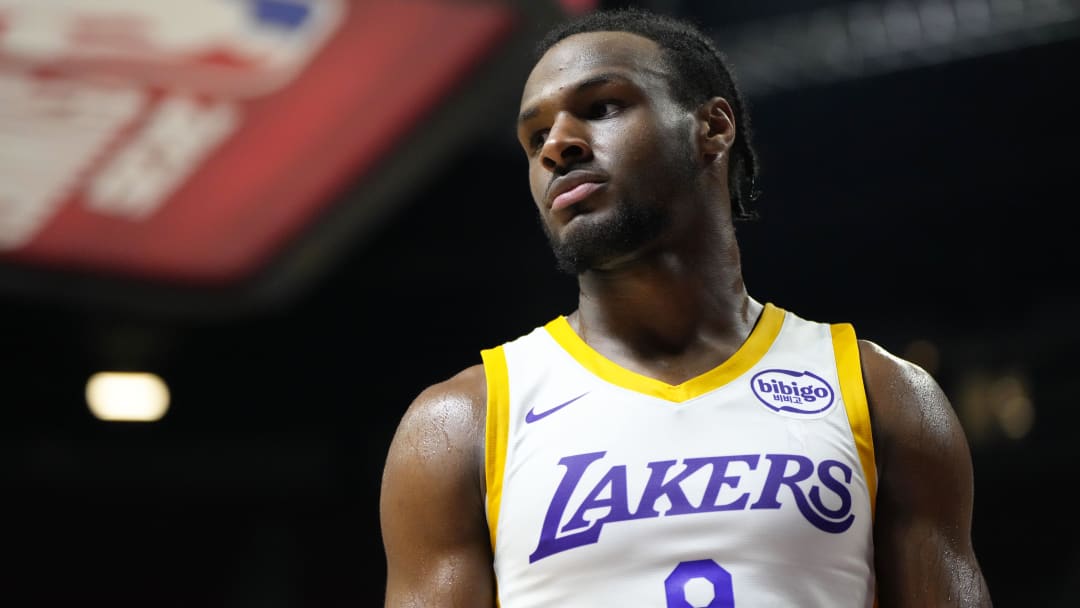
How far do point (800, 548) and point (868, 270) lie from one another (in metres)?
7.85

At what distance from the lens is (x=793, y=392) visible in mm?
2148

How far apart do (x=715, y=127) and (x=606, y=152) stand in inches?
13.3

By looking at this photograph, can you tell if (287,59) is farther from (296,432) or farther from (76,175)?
(296,432)

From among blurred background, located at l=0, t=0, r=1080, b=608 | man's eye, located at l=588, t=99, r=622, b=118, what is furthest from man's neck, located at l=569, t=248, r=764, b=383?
blurred background, located at l=0, t=0, r=1080, b=608

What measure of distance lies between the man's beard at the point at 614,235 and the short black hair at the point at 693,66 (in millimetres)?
253

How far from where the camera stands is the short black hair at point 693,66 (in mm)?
2400

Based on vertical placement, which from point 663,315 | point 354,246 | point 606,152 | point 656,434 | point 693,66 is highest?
point 354,246

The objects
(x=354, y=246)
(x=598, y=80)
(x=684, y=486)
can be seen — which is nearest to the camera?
(x=684, y=486)

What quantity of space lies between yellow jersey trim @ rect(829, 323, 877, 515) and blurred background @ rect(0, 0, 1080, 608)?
2.65 m

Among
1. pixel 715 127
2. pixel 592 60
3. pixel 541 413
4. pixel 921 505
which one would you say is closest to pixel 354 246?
pixel 715 127

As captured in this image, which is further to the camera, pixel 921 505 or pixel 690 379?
pixel 690 379

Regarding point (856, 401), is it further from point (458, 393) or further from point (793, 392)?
point (458, 393)

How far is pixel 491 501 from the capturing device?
82.4 inches

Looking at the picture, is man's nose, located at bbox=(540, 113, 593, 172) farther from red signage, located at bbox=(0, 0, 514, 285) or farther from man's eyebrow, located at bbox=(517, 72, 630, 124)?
red signage, located at bbox=(0, 0, 514, 285)
